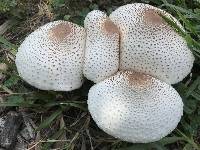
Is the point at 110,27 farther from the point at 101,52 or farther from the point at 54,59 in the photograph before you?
the point at 54,59

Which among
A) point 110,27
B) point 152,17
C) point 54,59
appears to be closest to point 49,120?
point 54,59

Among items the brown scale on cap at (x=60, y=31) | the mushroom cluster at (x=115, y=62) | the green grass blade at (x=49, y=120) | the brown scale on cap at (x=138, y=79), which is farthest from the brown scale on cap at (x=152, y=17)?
the green grass blade at (x=49, y=120)

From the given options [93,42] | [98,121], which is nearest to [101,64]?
[93,42]

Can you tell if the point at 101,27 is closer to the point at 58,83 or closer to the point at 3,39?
the point at 58,83

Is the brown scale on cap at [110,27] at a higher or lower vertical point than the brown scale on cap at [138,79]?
higher

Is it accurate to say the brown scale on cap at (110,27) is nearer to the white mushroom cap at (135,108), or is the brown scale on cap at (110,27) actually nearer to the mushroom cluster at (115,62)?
the mushroom cluster at (115,62)

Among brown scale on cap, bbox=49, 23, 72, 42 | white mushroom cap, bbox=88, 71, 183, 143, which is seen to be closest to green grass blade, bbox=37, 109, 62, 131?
white mushroom cap, bbox=88, 71, 183, 143
